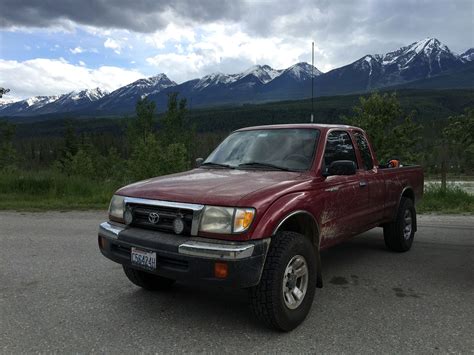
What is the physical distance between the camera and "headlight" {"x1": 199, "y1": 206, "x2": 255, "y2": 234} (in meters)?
3.25

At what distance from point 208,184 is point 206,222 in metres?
0.52

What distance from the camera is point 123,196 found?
12.9 feet

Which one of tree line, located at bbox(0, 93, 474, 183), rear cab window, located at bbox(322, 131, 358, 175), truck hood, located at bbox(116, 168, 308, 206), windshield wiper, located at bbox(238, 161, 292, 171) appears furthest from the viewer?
tree line, located at bbox(0, 93, 474, 183)

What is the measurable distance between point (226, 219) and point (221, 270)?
1.29ft

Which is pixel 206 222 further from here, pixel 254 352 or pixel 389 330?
pixel 389 330

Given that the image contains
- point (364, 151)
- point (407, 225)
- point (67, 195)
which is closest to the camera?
point (364, 151)

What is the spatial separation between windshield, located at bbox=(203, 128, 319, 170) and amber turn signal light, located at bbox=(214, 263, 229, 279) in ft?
4.93

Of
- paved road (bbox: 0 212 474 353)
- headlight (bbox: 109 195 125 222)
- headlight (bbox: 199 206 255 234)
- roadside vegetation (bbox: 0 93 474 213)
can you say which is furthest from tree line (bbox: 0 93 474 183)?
headlight (bbox: 109 195 125 222)

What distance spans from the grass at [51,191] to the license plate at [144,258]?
25.9 ft

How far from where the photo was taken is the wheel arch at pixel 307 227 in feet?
12.6

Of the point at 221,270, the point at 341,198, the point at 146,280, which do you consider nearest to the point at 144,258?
the point at 221,270

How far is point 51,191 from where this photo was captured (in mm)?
12859

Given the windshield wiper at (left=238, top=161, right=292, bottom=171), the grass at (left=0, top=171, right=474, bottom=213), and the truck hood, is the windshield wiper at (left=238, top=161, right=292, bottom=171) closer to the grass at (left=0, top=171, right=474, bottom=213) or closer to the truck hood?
the truck hood

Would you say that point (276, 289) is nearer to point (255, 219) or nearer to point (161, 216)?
point (255, 219)
